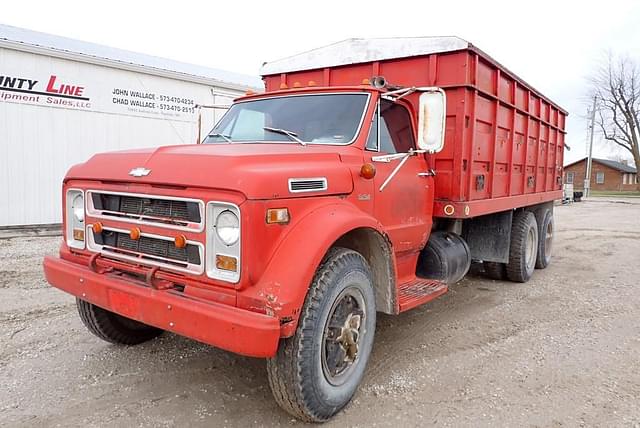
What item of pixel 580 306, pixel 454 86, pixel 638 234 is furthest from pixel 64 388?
pixel 638 234

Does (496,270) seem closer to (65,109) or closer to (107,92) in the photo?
(107,92)

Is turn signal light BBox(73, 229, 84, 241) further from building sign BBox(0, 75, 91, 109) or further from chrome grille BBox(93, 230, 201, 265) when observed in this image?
building sign BBox(0, 75, 91, 109)

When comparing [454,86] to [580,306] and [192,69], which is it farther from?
[192,69]

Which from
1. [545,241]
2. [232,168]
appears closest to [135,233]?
[232,168]

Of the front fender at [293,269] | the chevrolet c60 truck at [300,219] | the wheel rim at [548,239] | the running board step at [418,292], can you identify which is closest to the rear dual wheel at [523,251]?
the wheel rim at [548,239]

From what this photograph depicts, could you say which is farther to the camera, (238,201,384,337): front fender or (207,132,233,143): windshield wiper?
(207,132,233,143): windshield wiper

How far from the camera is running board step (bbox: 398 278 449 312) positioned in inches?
144

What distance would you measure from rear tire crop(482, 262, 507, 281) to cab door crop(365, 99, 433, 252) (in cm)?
271

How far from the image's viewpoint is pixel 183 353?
384 centimetres

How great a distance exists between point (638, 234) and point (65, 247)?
44.5 ft

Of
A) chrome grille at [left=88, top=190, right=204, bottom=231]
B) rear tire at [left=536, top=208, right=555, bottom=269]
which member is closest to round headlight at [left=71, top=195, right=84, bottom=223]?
chrome grille at [left=88, top=190, right=204, bottom=231]

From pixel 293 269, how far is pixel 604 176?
6578 centimetres

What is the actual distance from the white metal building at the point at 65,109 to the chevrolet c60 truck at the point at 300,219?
6.99 metres

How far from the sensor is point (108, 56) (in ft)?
35.6
